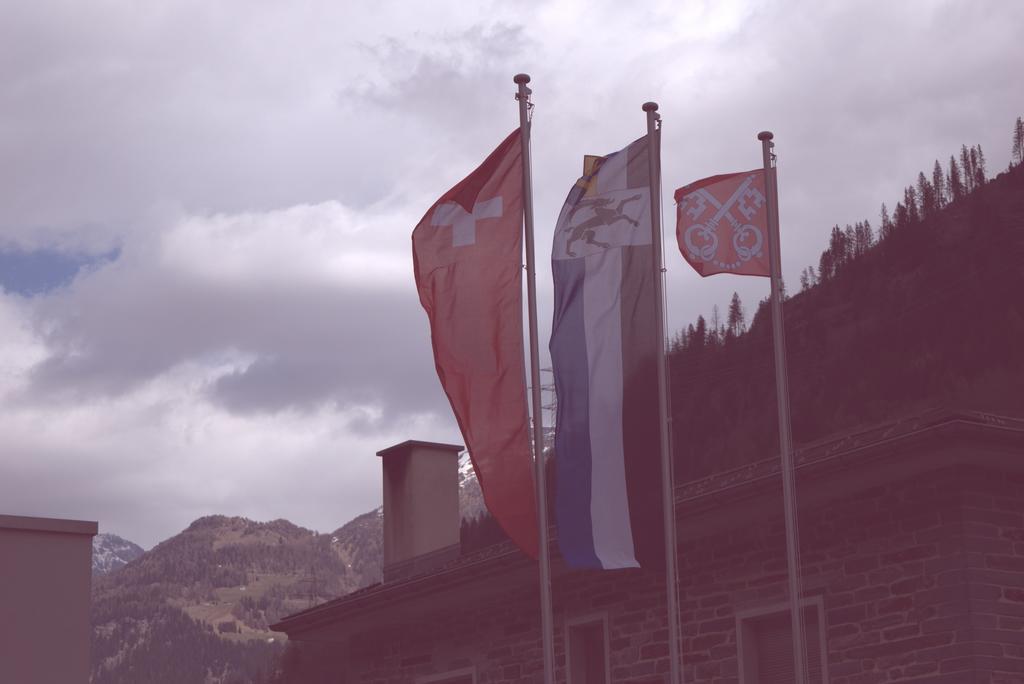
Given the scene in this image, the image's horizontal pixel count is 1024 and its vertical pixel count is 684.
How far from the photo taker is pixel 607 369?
1362 cm

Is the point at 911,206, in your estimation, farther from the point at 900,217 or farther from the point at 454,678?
the point at 454,678

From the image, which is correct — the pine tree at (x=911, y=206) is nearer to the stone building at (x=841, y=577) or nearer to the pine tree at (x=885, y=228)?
the pine tree at (x=885, y=228)

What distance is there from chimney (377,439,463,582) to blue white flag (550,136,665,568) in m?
11.2

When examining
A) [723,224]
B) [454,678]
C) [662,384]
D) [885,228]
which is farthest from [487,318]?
[885,228]

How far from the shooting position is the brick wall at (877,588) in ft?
48.5

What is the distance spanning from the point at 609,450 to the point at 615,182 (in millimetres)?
2425

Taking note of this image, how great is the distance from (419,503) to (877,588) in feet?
35.1

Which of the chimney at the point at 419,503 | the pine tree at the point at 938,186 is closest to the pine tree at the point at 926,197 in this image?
the pine tree at the point at 938,186

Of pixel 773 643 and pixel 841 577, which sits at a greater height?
pixel 841 577

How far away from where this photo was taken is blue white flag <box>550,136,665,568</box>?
526 inches

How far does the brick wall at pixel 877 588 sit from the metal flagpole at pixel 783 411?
1865 mm

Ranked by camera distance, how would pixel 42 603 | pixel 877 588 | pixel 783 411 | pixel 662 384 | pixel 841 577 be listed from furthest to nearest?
pixel 841 577 → pixel 42 603 → pixel 877 588 → pixel 783 411 → pixel 662 384

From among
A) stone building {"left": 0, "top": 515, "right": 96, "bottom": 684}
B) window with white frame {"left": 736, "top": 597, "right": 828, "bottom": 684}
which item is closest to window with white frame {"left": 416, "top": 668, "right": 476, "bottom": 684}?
window with white frame {"left": 736, "top": 597, "right": 828, "bottom": 684}

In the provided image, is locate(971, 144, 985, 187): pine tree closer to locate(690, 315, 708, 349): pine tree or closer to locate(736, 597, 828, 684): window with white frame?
locate(690, 315, 708, 349): pine tree
